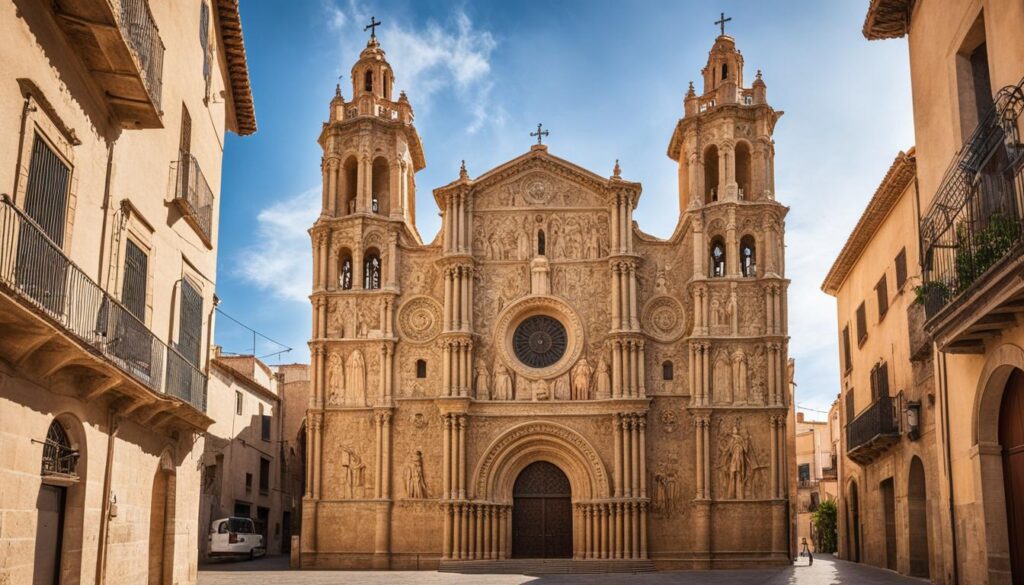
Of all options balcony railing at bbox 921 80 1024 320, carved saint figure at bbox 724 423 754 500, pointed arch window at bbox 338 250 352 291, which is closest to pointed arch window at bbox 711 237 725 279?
carved saint figure at bbox 724 423 754 500

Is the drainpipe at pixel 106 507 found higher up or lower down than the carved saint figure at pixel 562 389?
lower down

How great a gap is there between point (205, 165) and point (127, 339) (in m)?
6.67

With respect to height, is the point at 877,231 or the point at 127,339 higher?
the point at 877,231

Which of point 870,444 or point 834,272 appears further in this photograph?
point 834,272

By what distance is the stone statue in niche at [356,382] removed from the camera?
36.7 meters

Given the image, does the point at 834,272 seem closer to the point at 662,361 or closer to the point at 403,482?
the point at 662,361

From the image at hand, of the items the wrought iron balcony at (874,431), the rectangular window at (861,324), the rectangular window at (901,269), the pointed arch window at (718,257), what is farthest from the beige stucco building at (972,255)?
the pointed arch window at (718,257)

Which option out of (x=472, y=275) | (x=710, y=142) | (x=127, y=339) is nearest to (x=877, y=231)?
(x=710, y=142)

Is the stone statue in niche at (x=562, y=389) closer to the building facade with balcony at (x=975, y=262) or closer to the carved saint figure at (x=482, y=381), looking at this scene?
the carved saint figure at (x=482, y=381)

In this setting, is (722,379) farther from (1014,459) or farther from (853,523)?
(1014,459)

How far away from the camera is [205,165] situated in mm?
20562

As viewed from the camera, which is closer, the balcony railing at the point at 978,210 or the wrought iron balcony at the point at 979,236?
the wrought iron balcony at the point at 979,236

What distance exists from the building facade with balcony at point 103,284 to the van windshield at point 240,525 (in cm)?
1855

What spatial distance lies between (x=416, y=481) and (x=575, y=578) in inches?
287
